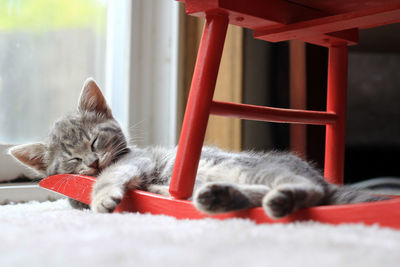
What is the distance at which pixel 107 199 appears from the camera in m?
0.93

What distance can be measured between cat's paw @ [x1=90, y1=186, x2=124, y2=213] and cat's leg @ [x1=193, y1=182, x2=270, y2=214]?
0.24 meters

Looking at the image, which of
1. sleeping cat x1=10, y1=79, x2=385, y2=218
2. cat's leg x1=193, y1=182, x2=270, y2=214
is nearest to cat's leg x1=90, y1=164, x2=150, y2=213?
sleeping cat x1=10, y1=79, x2=385, y2=218

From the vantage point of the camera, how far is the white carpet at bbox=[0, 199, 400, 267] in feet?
1.75

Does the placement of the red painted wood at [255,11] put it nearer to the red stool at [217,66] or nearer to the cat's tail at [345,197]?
the red stool at [217,66]

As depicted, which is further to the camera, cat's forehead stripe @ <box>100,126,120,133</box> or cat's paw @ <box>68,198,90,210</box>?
cat's forehead stripe @ <box>100,126,120,133</box>

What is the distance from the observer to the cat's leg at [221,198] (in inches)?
29.5

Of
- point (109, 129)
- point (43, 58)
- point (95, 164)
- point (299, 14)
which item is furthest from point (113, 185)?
point (43, 58)

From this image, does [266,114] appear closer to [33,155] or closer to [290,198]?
[290,198]

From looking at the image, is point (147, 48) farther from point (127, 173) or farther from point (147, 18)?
point (127, 173)

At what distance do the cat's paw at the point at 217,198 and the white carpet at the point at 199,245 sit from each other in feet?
0.09

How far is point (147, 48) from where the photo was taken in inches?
74.1

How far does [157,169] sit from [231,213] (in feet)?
1.46

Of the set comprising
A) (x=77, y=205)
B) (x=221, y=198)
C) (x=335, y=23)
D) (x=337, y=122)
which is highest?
(x=335, y=23)

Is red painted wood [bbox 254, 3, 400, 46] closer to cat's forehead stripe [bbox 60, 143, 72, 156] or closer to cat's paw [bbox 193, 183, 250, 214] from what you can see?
cat's paw [bbox 193, 183, 250, 214]
